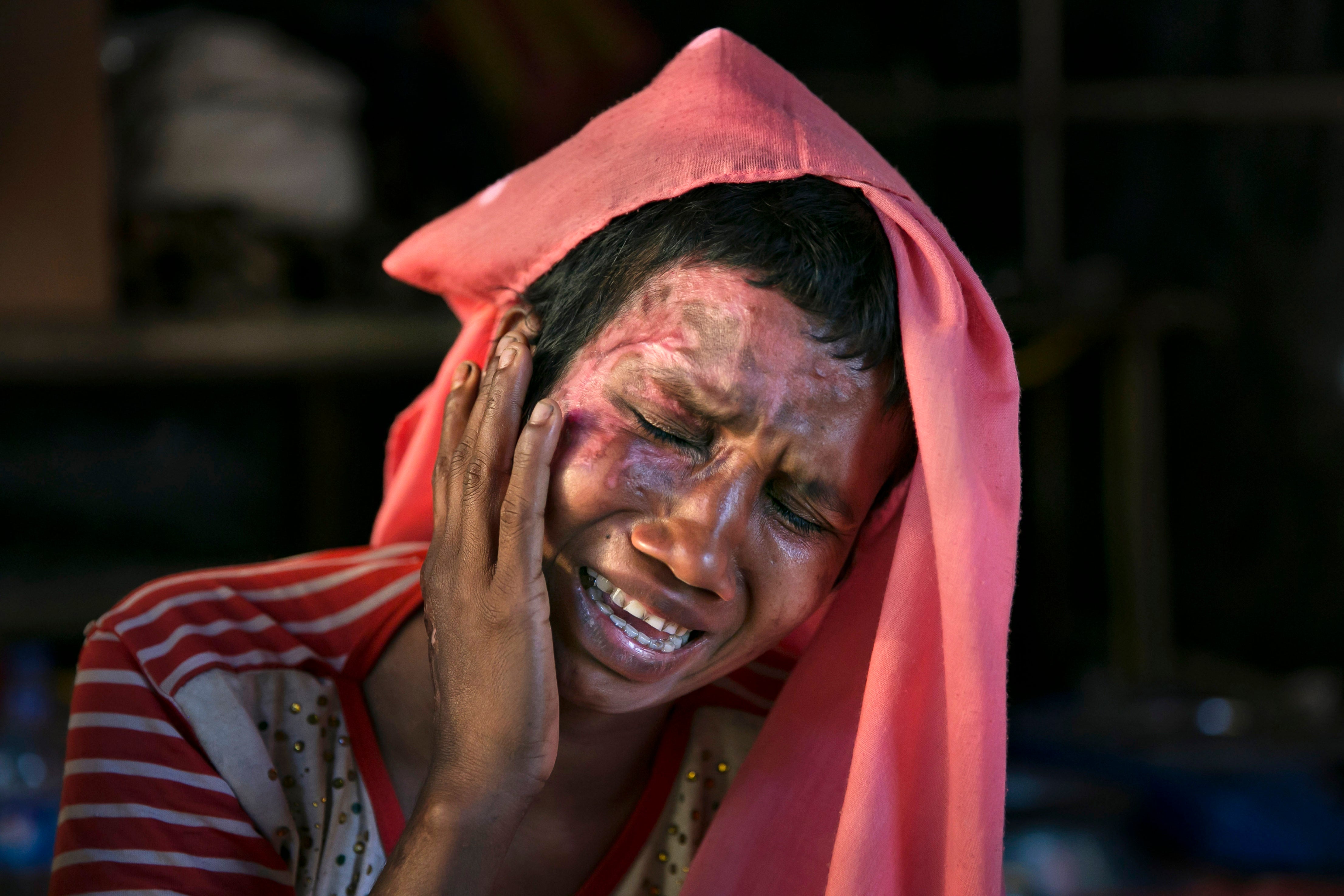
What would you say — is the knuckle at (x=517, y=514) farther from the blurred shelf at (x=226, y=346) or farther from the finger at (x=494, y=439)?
the blurred shelf at (x=226, y=346)

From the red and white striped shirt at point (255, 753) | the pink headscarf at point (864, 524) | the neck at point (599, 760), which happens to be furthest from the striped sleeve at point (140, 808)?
the pink headscarf at point (864, 524)

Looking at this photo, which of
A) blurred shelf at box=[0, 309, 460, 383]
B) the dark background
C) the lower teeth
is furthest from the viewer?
the dark background

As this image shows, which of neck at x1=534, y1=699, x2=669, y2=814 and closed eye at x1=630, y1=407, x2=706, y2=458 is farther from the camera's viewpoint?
neck at x1=534, y1=699, x2=669, y2=814

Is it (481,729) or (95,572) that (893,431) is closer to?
(481,729)

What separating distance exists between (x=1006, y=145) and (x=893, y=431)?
9.70 feet

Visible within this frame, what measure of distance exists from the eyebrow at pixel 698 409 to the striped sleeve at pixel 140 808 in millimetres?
603

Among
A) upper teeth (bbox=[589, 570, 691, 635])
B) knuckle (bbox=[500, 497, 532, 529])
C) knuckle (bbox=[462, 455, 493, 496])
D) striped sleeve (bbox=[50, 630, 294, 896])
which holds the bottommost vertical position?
striped sleeve (bbox=[50, 630, 294, 896])

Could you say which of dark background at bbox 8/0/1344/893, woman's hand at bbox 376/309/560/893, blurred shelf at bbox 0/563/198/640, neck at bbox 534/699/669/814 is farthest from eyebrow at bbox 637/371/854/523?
dark background at bbox 8/0/1344/893

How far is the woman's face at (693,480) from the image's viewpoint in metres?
1.05

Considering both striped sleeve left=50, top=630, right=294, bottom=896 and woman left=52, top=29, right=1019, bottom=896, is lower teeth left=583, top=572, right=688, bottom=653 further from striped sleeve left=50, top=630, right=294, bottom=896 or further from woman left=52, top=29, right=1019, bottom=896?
striped sleeve left=50, top=630, right=294, bottom=896

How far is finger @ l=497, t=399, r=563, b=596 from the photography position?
1026 millimetres

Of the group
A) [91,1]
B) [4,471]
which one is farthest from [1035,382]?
[4,471]

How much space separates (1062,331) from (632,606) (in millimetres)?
2517

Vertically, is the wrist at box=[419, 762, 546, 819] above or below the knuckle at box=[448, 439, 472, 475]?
below
